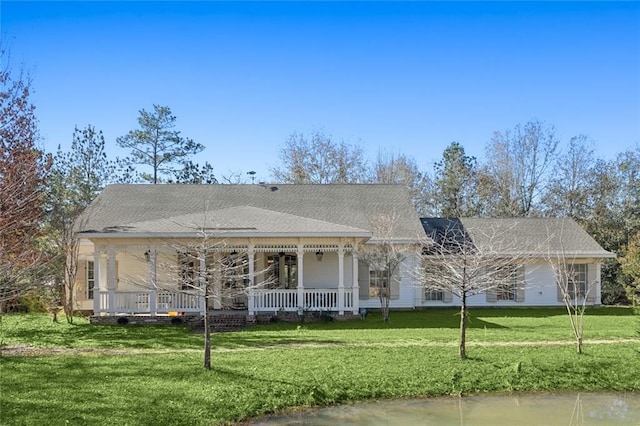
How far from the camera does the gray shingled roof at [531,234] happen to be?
85.0 ft

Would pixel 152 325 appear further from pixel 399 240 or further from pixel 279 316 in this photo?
pixel 399 240

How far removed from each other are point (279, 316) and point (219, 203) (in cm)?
842

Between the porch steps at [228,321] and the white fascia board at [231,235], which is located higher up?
the white fascia board at [231,235]

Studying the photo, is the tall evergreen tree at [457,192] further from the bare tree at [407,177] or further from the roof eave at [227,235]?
the roof eave at [227,235]

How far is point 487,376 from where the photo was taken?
41.9 feet

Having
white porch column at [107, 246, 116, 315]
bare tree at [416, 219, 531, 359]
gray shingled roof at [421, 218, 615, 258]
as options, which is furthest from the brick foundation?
gray shingled roof at [421, 218, 615, 258]

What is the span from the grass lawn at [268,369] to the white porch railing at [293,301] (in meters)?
2.25

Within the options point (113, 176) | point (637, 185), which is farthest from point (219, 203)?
point (637, 185)

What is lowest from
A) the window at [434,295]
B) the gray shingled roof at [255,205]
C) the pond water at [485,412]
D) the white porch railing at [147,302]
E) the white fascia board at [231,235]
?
the pond water at [485,412]

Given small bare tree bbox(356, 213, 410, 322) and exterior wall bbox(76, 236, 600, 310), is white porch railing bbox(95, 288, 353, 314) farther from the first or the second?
small bare tree bbox(356, 213, 410, 322)

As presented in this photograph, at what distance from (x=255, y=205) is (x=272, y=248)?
22.2 feet

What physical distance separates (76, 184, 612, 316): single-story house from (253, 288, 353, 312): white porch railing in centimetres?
4

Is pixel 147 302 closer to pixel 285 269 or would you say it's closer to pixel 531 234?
pixel 285 269

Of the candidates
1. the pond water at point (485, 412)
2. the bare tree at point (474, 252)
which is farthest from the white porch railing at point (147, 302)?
the pond water at point (485, 412)
